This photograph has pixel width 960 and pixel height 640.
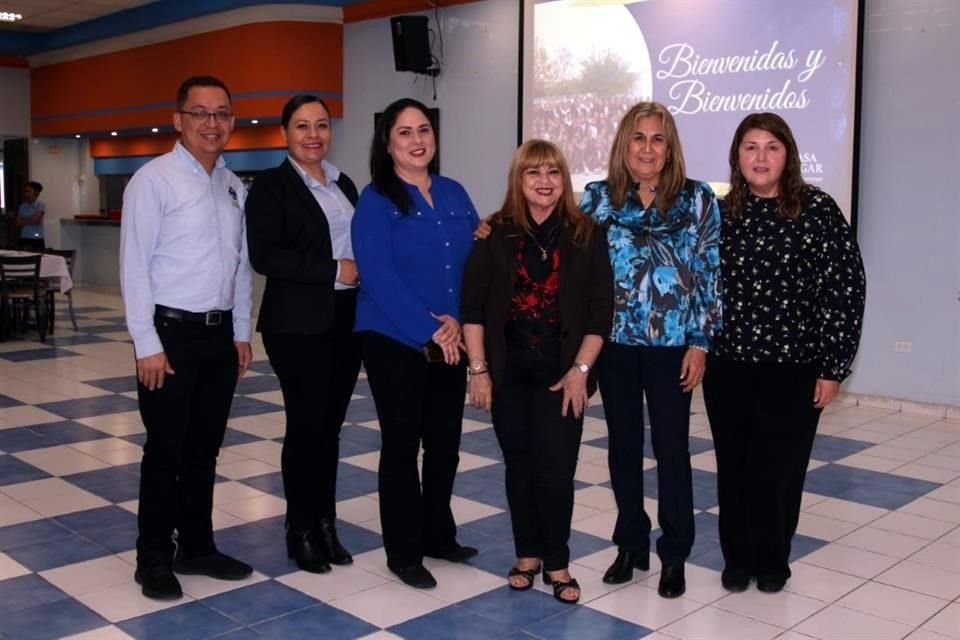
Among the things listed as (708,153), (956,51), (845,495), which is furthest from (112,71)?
(845,495)

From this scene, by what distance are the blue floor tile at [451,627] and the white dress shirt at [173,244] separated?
1155 mm

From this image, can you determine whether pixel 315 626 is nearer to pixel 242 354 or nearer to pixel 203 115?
pixel 242 354

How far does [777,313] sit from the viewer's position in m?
3.15

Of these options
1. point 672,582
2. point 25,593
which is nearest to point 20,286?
point 25,593

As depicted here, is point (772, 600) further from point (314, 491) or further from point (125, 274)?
point (125, 274)

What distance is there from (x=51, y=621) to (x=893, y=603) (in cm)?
270

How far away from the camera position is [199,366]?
3217 millimetres

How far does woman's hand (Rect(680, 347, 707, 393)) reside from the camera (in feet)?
10.3

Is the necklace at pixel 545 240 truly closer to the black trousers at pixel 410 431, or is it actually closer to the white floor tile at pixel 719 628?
the black trousers at pixel 410 431

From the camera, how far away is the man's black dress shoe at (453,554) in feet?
11.8

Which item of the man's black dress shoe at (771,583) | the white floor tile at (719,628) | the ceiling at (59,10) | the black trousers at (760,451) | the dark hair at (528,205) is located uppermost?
the ceiling at (59,10)

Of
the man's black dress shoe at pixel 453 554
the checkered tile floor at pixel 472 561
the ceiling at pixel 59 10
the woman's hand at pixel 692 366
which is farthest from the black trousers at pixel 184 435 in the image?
the ceiling at pixel 59 10

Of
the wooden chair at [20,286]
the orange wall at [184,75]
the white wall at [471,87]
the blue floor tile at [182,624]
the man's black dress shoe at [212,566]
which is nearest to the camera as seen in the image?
the blue floor tile at [182,624]

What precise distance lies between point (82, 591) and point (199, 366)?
0.86 m
